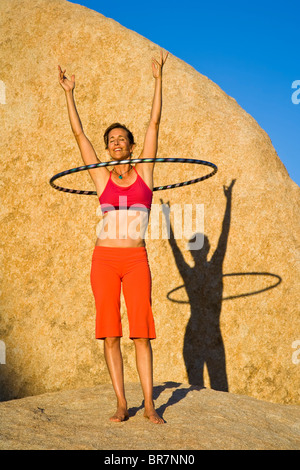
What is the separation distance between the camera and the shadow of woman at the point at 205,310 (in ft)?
23.2

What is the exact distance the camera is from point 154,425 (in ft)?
14.3

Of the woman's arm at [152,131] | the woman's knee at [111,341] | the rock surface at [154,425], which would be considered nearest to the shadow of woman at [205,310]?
the rock surface at [154,425]

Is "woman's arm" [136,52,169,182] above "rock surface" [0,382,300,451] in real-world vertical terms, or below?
above

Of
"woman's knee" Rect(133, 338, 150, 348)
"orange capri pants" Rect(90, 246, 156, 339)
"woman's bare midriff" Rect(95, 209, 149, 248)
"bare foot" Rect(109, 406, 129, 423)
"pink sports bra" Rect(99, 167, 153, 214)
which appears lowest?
"bare foot" Rect(109, 406, 129, 423)

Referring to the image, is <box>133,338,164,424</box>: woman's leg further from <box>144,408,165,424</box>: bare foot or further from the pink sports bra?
the pink sports bra

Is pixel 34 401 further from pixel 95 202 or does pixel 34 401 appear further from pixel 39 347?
pixel 95 202

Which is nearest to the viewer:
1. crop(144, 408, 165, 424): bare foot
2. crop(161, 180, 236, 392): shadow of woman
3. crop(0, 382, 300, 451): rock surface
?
crop(0, 382, 300, 451): rock surface

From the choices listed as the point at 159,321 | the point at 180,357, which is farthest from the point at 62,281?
the point at 180,357

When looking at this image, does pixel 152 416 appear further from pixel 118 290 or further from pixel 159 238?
pixel 159 238

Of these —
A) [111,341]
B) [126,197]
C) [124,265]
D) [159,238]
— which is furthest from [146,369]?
[159,238]

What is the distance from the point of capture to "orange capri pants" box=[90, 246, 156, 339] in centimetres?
454

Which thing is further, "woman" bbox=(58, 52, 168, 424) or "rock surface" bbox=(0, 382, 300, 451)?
"woman" bbox=(58, 52, 168, 424)

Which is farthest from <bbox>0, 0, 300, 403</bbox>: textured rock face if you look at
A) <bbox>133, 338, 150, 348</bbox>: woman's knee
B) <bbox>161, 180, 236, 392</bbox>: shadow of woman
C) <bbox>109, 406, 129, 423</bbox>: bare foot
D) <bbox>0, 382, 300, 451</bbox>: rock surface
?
<bbox>133, 338, 150, 348</bbox>: woman's knee

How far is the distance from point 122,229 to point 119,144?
2.84 ft
